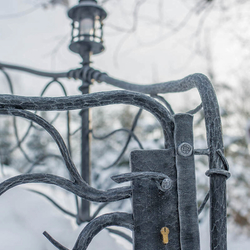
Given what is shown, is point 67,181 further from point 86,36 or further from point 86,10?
point 86,10

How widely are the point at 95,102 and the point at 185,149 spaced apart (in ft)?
0.70

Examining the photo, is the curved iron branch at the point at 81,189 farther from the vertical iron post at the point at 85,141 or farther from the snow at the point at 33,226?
the vertical iron post at the point at 85,141

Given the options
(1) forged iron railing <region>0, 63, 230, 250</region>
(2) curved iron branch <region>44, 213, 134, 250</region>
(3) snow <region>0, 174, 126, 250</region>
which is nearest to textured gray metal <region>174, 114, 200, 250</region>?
(1) forged iron railing <region>0, 63, 230, 250</region>

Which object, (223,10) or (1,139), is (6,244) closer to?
(223,10)

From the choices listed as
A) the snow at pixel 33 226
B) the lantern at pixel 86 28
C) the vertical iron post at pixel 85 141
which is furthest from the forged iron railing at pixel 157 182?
the lantern at pixel 86 28

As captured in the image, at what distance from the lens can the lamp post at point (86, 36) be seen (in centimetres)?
133

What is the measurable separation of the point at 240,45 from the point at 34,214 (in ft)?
10.0

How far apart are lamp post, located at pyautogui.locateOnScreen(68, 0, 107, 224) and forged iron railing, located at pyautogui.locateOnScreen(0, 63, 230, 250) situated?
0.78m

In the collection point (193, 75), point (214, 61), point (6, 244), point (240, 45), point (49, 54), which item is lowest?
point (6, 244)

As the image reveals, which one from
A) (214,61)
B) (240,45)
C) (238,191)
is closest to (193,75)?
(240,45)

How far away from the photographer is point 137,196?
20.6 inches

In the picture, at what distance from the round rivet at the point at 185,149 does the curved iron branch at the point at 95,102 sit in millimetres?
20

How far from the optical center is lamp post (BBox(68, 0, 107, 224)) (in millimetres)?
1332

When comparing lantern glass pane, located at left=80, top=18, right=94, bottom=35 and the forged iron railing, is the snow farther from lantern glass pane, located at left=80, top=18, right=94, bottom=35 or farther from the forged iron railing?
lantern glass pane, located at left=80, top=18, right=94, bottom=35
